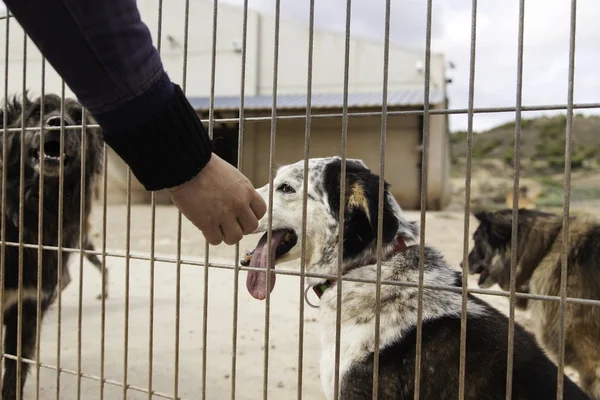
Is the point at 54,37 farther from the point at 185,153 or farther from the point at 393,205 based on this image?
the point at 393,205

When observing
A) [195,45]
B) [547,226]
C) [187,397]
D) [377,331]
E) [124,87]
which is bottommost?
[187,397]

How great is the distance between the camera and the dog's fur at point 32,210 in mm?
2953

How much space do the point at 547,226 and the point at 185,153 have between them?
3530mm

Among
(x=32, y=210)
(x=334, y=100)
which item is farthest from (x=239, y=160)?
(x=334, y=100)

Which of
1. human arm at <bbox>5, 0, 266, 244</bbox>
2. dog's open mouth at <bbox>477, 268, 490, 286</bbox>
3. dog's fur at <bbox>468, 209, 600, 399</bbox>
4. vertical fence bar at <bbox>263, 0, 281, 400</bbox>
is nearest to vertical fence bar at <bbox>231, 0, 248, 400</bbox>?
vertical fence bar at <bbox>263, 0, 281, 400</bbox>

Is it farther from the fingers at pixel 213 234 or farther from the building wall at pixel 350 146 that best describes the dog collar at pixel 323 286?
the fingers at pixel 213 234

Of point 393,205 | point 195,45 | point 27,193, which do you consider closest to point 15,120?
point 27,193

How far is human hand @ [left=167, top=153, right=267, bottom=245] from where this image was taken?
99cm

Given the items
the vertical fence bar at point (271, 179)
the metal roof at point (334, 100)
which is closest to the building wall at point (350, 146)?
the vertical fence bar at point (271, 179)

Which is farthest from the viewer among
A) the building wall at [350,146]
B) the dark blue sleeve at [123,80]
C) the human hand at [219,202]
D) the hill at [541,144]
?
the hill at [541,144]

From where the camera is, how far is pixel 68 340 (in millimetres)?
4570

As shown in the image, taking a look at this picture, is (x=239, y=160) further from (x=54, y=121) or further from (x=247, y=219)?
(x=54, y=121)

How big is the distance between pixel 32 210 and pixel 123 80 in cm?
275

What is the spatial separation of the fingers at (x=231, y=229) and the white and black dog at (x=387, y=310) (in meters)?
0.73
